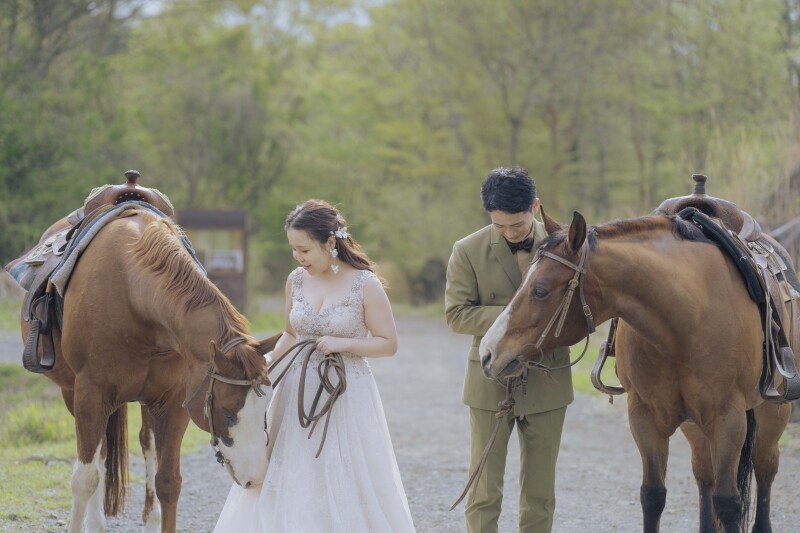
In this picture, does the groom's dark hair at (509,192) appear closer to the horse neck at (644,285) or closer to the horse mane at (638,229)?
the horse mane at (638,229)

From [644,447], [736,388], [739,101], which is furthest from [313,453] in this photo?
[739,101]

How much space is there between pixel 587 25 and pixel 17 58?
11.6 metres

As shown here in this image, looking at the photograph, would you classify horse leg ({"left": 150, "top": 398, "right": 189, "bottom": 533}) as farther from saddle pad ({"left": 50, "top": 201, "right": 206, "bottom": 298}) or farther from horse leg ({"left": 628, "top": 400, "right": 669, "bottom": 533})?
horse leg ({"left": 628, "top": 400, "right": 669, "bottom": 533})

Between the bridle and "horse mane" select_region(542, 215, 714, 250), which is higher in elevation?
"horse mane" select_region(542, 215, 714, 250)

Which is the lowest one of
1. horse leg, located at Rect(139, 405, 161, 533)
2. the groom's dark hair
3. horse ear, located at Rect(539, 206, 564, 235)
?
horse leg, located at Rect(139, 405, 161, 533)

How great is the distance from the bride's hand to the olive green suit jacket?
0.46 m

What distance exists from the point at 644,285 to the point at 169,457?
7.70ft

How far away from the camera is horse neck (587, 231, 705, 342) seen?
12.4 ft

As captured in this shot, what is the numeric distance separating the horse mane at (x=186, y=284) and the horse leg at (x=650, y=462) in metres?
1.66

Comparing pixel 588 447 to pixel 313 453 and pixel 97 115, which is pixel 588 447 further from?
pixel 97 115

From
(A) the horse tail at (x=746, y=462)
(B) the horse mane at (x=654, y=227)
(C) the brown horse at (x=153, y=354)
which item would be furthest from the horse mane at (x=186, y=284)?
(A) the horse tail at (x=746, y=462)

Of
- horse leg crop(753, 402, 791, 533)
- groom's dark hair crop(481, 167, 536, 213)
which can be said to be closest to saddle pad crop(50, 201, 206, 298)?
groom's dark hair crop(481, 167, 536, 213)

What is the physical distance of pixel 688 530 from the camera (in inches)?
221

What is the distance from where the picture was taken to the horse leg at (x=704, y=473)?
4785mm
